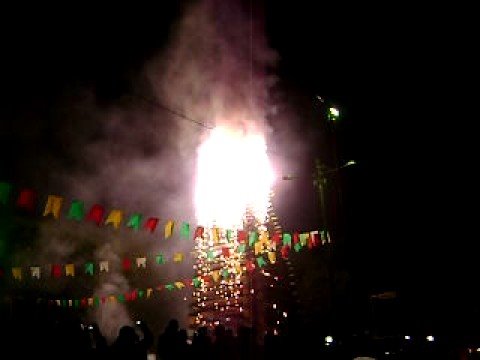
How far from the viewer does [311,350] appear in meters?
12.2

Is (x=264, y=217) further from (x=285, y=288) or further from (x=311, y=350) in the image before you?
(x=311, y=350)

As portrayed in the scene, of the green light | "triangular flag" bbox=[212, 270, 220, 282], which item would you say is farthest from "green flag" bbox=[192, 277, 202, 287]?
the green light

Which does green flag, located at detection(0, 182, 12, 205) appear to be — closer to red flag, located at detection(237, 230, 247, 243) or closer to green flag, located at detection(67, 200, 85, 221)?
green flag, located at detection(67, 200, 85, 221)

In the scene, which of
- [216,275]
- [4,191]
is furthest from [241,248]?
[4,191]

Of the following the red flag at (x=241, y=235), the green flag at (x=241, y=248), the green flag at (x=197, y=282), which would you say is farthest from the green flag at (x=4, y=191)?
the green flag at (x=197, y=282)

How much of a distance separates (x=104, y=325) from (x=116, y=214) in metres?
34.6

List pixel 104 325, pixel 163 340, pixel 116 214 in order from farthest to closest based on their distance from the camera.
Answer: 1. pixel 104 325
2. pixel 116 214
3. pixel 163 340

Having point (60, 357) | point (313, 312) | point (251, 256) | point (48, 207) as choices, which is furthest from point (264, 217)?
point (60, 357)

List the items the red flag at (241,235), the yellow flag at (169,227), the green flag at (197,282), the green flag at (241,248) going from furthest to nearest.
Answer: the green flag at (197,282) → the green flag at (241,248) → the red flag at (241,235) → the yellow flag at (169,227)

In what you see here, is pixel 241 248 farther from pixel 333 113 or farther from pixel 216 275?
pixel 333 113

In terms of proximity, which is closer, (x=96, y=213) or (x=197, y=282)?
(x=96, y=213)

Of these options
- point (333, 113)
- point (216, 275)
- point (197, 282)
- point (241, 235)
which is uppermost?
point (333, 113)

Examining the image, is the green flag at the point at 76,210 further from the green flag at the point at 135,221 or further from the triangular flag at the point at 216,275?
the triangular flag at the point at 216,275

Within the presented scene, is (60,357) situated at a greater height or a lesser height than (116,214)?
lesser
